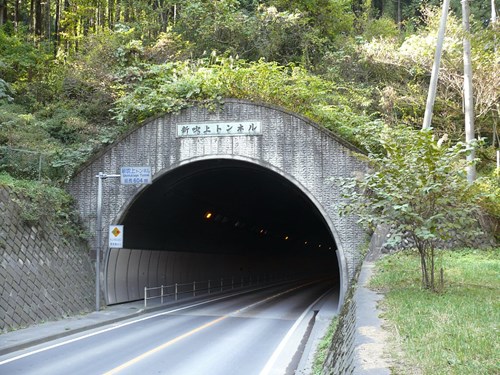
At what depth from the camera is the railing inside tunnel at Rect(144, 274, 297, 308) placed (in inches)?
778

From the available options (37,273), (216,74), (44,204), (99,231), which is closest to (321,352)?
(37,273)

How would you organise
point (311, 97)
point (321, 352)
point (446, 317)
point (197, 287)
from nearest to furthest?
point (446, 317)
point (321, 352)
point (311, 97)
point (197, 287)

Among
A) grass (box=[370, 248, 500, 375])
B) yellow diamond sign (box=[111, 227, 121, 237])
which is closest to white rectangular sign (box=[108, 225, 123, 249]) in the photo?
yellow diamond sign (box=[111, 227, 121, 237])

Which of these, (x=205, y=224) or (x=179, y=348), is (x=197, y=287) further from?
(x=179, y=348)

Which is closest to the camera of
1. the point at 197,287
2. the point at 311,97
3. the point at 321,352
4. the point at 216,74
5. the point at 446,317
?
the point at 446,317

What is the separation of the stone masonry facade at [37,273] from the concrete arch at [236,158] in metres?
1.51

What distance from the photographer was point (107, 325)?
1317 cm

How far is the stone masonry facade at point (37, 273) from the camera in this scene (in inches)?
462

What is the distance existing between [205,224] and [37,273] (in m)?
12.1

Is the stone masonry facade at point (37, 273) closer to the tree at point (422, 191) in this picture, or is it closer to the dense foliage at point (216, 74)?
the dense foliage at point (216, 74)

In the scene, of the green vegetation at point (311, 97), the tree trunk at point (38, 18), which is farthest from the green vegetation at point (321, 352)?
the tree trunk at point (38, 18)

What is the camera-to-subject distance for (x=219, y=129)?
16.9 metres

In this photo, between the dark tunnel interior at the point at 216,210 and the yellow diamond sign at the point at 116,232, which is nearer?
the yellow diamond sign at the point at 116,232

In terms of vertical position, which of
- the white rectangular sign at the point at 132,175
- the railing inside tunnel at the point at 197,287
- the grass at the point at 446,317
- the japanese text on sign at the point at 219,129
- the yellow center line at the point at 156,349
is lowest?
the railing inside tunnel at the point at 197,287
